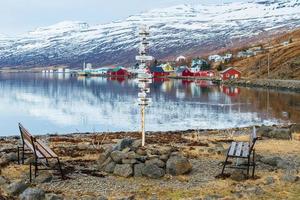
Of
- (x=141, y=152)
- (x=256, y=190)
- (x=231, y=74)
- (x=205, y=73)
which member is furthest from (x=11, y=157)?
(x=205, y=73)

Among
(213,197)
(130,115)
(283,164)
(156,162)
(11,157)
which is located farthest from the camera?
(130,115)

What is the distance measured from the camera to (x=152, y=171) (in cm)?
1439

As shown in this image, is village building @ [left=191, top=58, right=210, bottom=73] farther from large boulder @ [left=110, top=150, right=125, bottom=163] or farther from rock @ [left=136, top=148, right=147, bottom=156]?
large boulder @ [left=110, top=150, right=125, bottom=163]

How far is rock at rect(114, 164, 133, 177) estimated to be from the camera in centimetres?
1449

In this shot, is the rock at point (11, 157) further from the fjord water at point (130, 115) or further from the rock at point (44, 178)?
the fjord water at point (130, 115)

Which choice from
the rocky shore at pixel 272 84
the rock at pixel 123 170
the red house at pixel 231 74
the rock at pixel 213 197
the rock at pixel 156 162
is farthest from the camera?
the red house at pixel 231 74

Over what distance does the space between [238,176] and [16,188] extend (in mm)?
6126

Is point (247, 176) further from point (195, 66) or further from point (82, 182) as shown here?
point (195, 66)

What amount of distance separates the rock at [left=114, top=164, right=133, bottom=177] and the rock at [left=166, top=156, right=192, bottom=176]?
112 cm

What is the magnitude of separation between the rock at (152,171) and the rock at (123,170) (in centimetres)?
41

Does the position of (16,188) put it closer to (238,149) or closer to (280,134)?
(238,149)

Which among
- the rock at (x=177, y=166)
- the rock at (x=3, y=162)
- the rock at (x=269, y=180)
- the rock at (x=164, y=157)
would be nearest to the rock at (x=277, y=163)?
the rock at (x=269, y=180)

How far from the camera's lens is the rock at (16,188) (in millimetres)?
12156

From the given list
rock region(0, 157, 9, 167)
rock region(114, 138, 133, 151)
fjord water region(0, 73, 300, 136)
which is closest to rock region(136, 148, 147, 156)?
rock region(114, 138, 133, 151)
